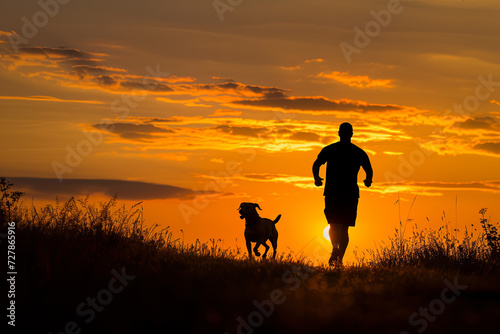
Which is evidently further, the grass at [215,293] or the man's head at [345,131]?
the man's head at [345,131]

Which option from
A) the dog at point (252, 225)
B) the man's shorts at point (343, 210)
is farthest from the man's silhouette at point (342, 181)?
the dog at point (252, 225)

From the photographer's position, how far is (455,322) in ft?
Result: 30.3

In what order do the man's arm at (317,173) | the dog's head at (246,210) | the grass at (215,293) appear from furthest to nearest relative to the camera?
the dog's head at (246,210) < the man's arm at (317,173) < the grass at (215,293)

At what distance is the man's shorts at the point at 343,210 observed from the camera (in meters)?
14.5

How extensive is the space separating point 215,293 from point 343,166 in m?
5.79

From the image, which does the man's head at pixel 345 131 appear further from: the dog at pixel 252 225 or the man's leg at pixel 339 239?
the dog at pixel 252 225

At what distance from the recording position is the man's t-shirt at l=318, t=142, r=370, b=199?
14406 millimetres

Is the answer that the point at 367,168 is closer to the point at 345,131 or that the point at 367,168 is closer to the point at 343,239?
the point at 345,131

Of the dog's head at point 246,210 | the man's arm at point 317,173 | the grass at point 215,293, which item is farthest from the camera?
the dog's head at point 246,210

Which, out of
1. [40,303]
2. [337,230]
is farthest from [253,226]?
[40,303]

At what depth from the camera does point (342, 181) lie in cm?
1448

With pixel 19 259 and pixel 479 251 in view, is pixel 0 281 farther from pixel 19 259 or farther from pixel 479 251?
pixel 479 251

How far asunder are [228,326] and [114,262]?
3.14 meters

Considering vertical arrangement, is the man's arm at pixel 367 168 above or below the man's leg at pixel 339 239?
above
